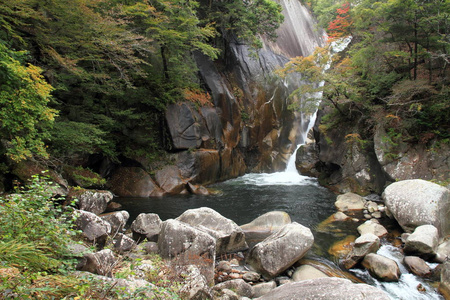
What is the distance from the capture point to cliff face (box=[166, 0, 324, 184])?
48.3ft

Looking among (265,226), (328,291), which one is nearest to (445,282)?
(328,291)

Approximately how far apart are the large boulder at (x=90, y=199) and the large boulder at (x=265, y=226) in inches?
197

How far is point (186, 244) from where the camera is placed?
18.0 ft

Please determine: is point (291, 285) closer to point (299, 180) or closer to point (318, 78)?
point (318, 78)

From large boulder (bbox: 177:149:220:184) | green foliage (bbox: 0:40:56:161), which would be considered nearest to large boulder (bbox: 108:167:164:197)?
large boulder (bbox: 177:149:220:184)

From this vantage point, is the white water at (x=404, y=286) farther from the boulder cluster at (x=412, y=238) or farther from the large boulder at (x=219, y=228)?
the large boulder at (x=219, y=228)

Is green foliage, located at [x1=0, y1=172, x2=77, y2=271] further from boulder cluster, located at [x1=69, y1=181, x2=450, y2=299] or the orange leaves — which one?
the orange leaves

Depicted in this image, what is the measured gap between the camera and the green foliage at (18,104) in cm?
574

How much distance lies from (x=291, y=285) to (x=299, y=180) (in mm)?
13577

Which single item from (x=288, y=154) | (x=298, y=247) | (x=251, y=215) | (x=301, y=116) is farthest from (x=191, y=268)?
(x=301, y=116)

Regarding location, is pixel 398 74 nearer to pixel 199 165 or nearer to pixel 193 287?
pixel 199 165

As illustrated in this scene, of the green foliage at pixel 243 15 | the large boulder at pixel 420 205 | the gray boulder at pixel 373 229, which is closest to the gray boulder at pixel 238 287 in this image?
the gray boulder at pixel 373 229

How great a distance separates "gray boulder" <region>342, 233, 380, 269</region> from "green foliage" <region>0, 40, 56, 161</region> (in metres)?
8.21

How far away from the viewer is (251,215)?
33.5ft
